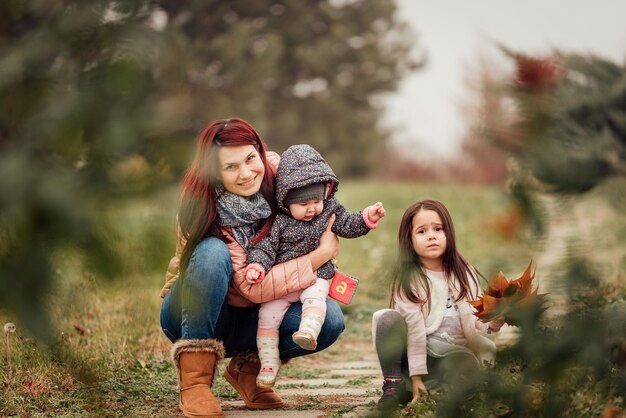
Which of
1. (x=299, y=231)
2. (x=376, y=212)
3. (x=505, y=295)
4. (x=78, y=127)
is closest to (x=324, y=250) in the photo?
(x=299, y=231)

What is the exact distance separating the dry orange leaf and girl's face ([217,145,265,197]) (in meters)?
0.93

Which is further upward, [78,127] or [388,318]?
[78,127]

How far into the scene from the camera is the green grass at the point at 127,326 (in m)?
0.96

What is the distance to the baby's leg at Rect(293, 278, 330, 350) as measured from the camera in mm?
3018

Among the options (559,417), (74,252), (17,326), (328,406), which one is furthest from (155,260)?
(328,406)

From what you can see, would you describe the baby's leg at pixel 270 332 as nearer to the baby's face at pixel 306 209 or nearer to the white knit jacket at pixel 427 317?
the baby's face at pixel 306 209

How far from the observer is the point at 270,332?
10.3 feet

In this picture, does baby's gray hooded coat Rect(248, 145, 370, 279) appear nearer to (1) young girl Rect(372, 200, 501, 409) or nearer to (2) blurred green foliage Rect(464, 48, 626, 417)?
(1) young girl Rect(372, 200, 501, 409)

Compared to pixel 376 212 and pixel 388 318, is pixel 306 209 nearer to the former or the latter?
pixel 376 212

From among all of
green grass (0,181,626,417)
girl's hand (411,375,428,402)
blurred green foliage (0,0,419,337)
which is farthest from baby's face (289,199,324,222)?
blurred green foliage (0,0,419,337)

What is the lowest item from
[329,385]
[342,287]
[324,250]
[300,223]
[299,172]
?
[329,385]

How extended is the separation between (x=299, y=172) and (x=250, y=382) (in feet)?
2.64

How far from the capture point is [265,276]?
307 cm

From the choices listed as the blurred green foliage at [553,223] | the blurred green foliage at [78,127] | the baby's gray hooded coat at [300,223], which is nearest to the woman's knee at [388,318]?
the baby's gray hooded coat at [300,223]
